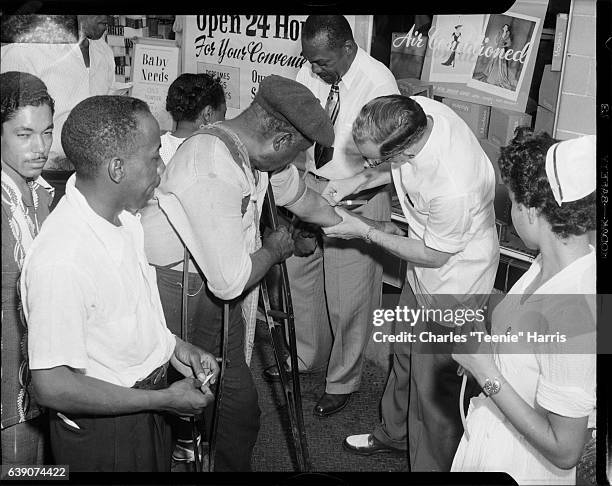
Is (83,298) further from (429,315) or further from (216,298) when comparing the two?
(429,315)

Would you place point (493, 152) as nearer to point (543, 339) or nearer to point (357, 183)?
point (357, 183)

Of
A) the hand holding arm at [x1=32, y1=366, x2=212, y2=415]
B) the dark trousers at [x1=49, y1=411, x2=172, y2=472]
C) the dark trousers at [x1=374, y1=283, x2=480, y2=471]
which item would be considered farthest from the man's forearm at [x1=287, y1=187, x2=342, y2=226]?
the dark trousers at [x1=49, y1=411, x2=172, y2=472]

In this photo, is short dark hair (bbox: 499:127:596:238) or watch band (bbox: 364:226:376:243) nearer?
short dark hair (bbox: 499:127:596:238)

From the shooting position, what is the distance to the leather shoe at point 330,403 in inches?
72.1

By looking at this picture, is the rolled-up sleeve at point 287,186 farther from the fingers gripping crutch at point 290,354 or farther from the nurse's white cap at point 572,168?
the nurse's white cap at point 572,168

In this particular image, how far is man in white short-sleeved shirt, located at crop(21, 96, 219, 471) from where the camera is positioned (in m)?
1.52

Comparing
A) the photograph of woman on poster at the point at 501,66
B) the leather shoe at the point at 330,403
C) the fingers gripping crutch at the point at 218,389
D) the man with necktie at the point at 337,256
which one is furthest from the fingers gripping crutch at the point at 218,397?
the photograph of woman on poster at the point at 501,66

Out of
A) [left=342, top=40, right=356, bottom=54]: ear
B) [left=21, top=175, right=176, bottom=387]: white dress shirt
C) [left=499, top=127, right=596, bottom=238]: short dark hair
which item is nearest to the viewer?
[left=21, top=175, right=176, bottom=387]: white dress shirt

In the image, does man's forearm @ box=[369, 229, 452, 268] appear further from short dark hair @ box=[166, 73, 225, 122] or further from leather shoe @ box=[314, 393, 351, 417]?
short dark hair @ box=[166, 73, 225, 122]

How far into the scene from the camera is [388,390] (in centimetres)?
184

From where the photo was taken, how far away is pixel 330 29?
1.74 meters

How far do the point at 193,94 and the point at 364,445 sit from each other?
86 centimetres

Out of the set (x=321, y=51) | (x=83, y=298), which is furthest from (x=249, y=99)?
(x=83, y=298)

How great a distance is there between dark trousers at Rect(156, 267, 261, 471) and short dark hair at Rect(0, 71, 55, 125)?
1.43 ft
